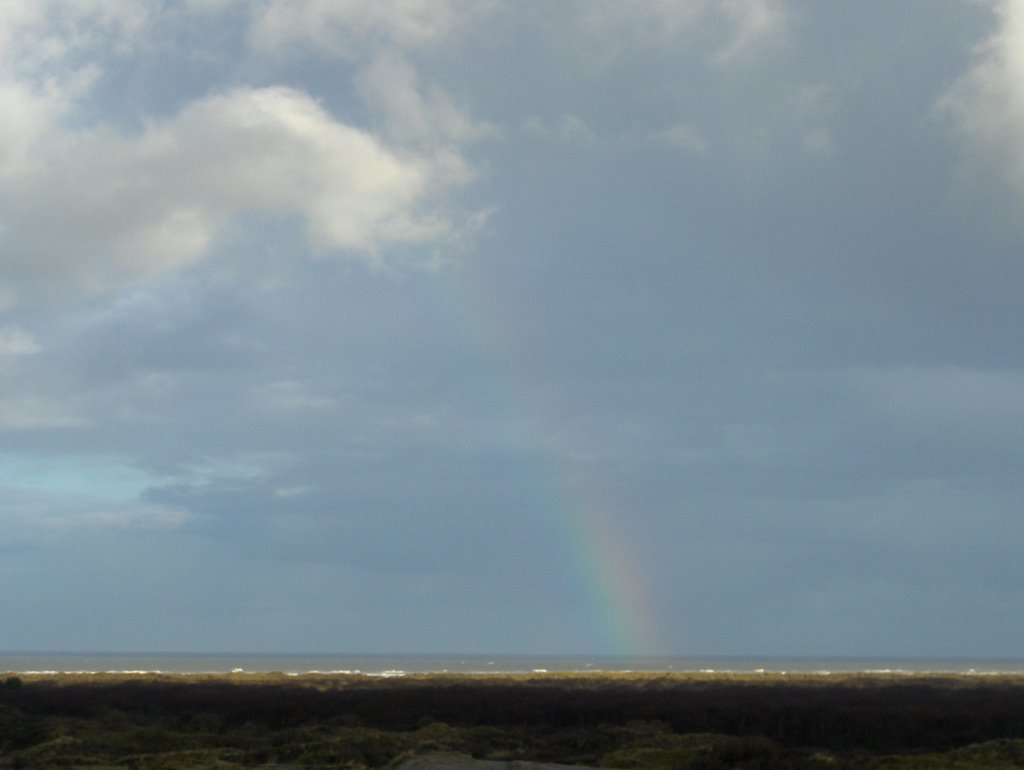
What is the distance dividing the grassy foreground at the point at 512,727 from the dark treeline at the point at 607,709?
0.31 feet

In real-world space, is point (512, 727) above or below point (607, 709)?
below

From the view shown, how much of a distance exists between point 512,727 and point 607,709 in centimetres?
693

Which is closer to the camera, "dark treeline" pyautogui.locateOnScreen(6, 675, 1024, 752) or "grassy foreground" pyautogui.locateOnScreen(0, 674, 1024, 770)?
"grassy foreground" pyautogui.locateOnScreen(0, 674, 1024, 770)

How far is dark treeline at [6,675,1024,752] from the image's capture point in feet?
131

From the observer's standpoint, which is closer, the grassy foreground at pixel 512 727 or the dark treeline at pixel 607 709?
the grassy foreground at pixel 512 727

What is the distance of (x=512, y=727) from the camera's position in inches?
1625

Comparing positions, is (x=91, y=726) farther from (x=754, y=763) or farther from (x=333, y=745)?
(x=754, y=763)

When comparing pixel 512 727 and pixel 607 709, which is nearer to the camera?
pixel 512 727

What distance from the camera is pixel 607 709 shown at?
154 feet

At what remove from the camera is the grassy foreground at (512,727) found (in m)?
29.3

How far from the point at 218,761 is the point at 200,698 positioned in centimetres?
2684

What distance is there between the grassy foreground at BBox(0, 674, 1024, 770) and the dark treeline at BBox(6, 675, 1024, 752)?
0.09m

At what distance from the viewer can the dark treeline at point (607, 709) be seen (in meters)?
40.1

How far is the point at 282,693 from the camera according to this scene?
5725cm
